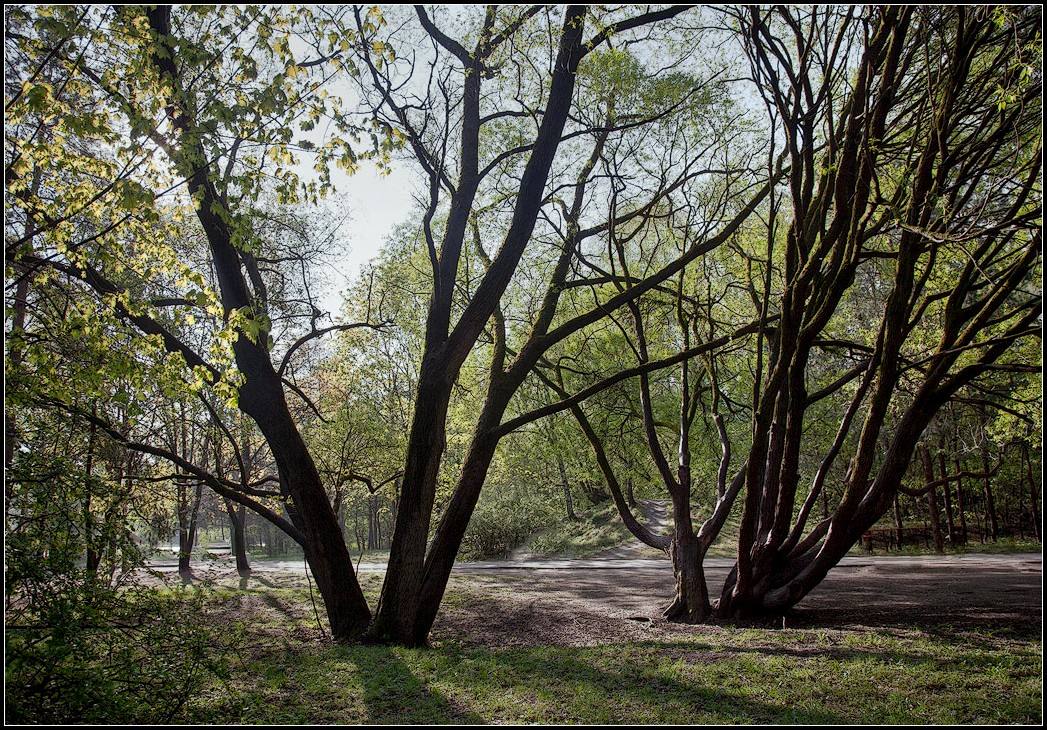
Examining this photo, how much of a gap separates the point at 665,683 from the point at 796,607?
214 inches

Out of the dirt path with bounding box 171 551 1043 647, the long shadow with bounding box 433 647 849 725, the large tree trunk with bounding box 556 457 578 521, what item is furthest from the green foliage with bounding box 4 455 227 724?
the large tree trunk with bounding box 556 457 578 521

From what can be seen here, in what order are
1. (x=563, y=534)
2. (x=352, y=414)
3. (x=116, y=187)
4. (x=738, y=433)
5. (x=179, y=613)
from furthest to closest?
(x=563, y=534)
(x=738, y=433)
(x=352, y=414)
(x=179, y=613)
(x=116, y=187)

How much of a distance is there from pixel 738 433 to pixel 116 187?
18.1 meters

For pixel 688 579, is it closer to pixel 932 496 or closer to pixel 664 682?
pixel 664 682

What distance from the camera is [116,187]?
416 centimetres

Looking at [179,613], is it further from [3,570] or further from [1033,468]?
[1033,468]

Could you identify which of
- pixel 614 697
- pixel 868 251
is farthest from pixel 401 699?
pixel 868 251

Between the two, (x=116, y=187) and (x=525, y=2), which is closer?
(x=116, y=187)

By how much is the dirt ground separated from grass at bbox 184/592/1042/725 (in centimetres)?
120

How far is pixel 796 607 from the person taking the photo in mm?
9523

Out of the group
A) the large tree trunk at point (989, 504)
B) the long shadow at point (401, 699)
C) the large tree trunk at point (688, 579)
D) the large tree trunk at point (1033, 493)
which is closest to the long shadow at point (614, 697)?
the long shadow at point (401, 699)

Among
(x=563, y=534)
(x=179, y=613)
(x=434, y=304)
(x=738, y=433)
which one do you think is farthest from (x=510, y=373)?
(x=563, y=534)

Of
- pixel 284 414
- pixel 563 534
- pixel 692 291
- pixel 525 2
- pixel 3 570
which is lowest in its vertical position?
pixel 563 534

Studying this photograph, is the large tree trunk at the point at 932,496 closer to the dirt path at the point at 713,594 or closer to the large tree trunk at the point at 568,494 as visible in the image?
the dirt path at the point at 713,594
